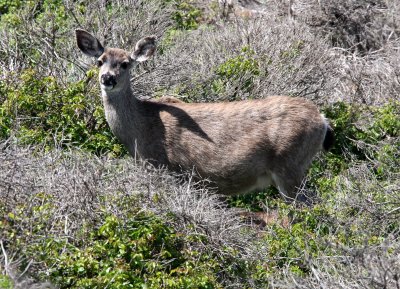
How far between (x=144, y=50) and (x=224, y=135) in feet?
4.39

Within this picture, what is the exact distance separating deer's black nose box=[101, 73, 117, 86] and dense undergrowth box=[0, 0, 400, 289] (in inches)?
26.5

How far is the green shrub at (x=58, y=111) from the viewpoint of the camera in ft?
32.3

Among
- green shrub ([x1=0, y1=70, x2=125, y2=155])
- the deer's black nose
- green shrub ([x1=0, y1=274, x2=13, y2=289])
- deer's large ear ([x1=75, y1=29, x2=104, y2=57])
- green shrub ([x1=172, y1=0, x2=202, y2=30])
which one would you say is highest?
deer's large ear ([x1=75, y1=29, x2=104, y2=57])

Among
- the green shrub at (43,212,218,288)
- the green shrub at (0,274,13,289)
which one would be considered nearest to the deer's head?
the green shrub at (43,212,218,288)

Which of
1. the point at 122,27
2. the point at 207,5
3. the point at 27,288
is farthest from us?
the point at 207,5

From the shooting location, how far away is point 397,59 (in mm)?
12141

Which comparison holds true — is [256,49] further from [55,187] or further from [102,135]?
[55,187]

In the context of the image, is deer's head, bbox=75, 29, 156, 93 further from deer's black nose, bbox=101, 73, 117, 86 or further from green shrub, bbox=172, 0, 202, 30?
green shrub, bbox=172, 0, 202, 30

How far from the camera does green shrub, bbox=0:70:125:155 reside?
985cm

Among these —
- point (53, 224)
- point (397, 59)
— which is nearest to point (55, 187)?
point (53, 224)

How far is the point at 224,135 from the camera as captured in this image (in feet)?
31.3

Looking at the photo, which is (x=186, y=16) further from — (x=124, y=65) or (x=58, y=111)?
(x=124, y=65)

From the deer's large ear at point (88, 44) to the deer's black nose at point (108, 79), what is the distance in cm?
59

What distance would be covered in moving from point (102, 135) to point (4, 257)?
348 cm
